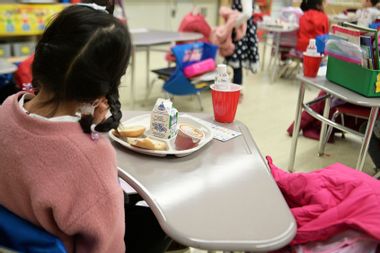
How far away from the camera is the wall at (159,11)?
19.5ft

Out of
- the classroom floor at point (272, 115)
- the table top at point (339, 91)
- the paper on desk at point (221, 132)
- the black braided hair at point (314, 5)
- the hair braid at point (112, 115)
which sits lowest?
the classroom floor at point (272, 115)

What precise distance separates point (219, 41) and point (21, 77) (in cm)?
181

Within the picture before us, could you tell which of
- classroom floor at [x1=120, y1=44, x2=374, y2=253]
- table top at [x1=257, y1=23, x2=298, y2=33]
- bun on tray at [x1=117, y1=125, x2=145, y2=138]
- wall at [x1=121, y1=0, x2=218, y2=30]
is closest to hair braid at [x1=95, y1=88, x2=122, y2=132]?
bun on tray at [x1=117, y1=125, x2=145, y2=138]

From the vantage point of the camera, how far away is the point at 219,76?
1.49 m

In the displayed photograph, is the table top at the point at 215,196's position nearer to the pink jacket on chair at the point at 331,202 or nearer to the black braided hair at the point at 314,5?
the pink jacket on chair at the point at 331,202

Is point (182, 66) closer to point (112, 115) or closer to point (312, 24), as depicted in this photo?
point (312, 24)

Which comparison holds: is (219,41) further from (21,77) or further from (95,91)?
(95,91)

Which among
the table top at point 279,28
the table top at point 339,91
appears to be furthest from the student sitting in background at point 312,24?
the table top at point 339,91

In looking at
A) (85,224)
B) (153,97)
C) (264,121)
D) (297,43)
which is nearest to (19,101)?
(85,224)

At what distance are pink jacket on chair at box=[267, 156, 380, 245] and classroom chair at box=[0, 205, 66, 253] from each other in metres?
0.67

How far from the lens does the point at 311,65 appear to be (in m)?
2.17

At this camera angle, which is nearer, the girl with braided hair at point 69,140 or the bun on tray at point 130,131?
the girl with braided hair at point 69,140

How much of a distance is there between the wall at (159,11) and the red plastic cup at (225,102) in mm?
4743

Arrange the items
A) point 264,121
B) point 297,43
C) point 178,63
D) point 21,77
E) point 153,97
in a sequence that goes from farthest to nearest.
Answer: point 297,43
point 153,97
point 264,121
point 178,63
point 21,77
